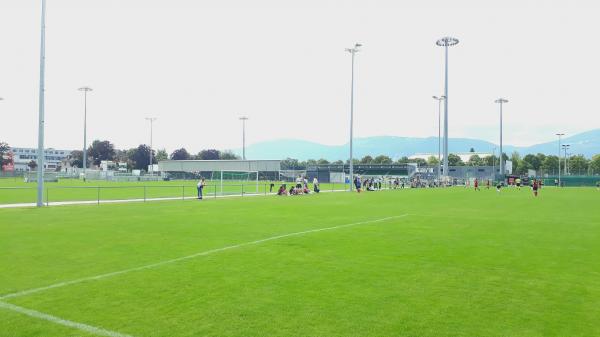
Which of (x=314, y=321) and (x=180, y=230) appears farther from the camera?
(x=180, y=230)

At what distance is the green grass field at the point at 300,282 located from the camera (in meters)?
5.25

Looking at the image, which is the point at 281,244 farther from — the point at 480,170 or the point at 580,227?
the point at 480,170

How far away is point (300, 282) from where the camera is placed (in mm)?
7129

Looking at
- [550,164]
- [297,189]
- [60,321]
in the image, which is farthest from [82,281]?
[550,164]

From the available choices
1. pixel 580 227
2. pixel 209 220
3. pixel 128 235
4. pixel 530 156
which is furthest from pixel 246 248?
pixel 530 156

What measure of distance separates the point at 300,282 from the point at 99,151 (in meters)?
147

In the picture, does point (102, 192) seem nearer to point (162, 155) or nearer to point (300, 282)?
point (300, 282)

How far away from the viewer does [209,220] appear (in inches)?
645

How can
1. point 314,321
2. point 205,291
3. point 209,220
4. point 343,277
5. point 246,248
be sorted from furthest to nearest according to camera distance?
point 209,220 → point 246,248 → point 343,277 → point 205,291 → point 314,321

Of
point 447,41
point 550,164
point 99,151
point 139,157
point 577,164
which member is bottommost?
point 550,164

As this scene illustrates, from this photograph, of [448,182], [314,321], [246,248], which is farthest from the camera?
[448,182]

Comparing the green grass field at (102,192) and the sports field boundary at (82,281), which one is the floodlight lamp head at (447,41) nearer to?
the green grass field at (102,192)

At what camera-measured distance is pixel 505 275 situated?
7793 mm

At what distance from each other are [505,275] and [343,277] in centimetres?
284
